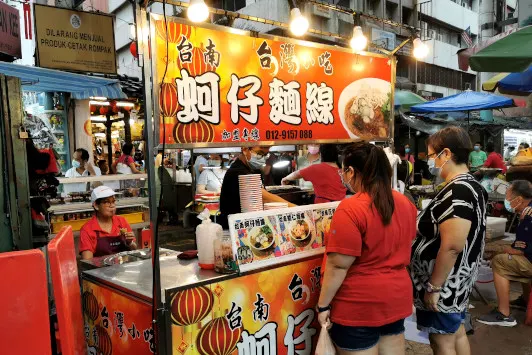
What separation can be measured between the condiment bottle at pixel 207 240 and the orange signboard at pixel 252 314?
302 millimetres

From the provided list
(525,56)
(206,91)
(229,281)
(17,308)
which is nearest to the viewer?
(17,308)

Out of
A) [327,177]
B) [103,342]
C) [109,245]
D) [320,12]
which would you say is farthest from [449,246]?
[320,12]

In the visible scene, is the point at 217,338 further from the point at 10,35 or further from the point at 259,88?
the point at 10,35

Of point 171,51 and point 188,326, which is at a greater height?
point 171,51

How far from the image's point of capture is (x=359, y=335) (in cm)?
260

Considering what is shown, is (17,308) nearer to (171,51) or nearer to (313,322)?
(171,51)

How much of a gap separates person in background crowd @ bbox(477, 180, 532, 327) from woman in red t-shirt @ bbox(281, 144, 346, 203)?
6.71 feet

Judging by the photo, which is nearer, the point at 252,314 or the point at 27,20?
the point at 252,314

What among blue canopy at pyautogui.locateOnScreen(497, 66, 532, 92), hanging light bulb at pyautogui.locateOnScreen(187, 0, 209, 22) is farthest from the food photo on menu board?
blue canopy at pyautogui.locateOnScreen(497, 66, 532, 92)

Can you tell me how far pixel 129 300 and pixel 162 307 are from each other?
531 mm

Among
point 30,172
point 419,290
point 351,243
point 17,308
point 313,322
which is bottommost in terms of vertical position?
point 313,322

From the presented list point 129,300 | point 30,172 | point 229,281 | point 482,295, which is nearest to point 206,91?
point 229,281

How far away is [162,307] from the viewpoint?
2414mm

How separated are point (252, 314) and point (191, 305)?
481 mm
